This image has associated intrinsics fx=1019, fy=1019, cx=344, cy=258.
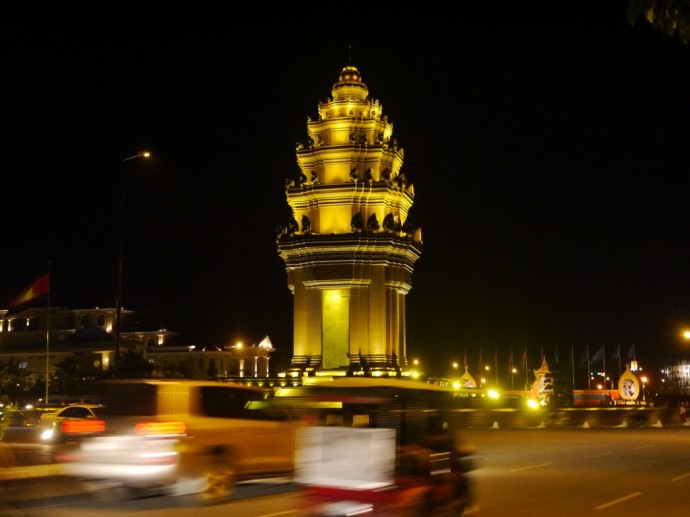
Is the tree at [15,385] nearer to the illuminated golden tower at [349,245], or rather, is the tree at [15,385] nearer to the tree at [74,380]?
the tree at [74,380]

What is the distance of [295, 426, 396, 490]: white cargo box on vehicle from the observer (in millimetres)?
11578

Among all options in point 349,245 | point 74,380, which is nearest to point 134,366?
point 74,380

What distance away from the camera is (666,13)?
25.6 feet

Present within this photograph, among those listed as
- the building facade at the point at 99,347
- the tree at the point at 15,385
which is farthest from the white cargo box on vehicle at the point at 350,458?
the building facade at the point at 99,347

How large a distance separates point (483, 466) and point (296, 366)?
33707mm

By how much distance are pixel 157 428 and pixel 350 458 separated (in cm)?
454

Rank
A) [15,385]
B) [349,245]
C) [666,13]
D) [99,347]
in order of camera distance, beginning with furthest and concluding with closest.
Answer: [99,347] < [15,385] < [349,245] < [666,13]

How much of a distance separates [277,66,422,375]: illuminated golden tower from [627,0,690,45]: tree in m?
46.5

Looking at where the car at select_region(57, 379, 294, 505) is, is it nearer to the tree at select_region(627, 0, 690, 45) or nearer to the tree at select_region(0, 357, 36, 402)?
the tree at select_region(627, 0, 690, 45)

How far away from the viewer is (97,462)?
50.6 feet

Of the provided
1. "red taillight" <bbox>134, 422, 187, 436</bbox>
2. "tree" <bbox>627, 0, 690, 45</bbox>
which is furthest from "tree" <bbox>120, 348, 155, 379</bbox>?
"tree" <bbox>627, 0, 690, 45</bbox>

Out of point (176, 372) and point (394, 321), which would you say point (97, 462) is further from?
point (176, 372)

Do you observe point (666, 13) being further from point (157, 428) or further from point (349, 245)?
point (349, 245)

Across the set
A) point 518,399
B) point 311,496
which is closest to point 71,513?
point 311,496
